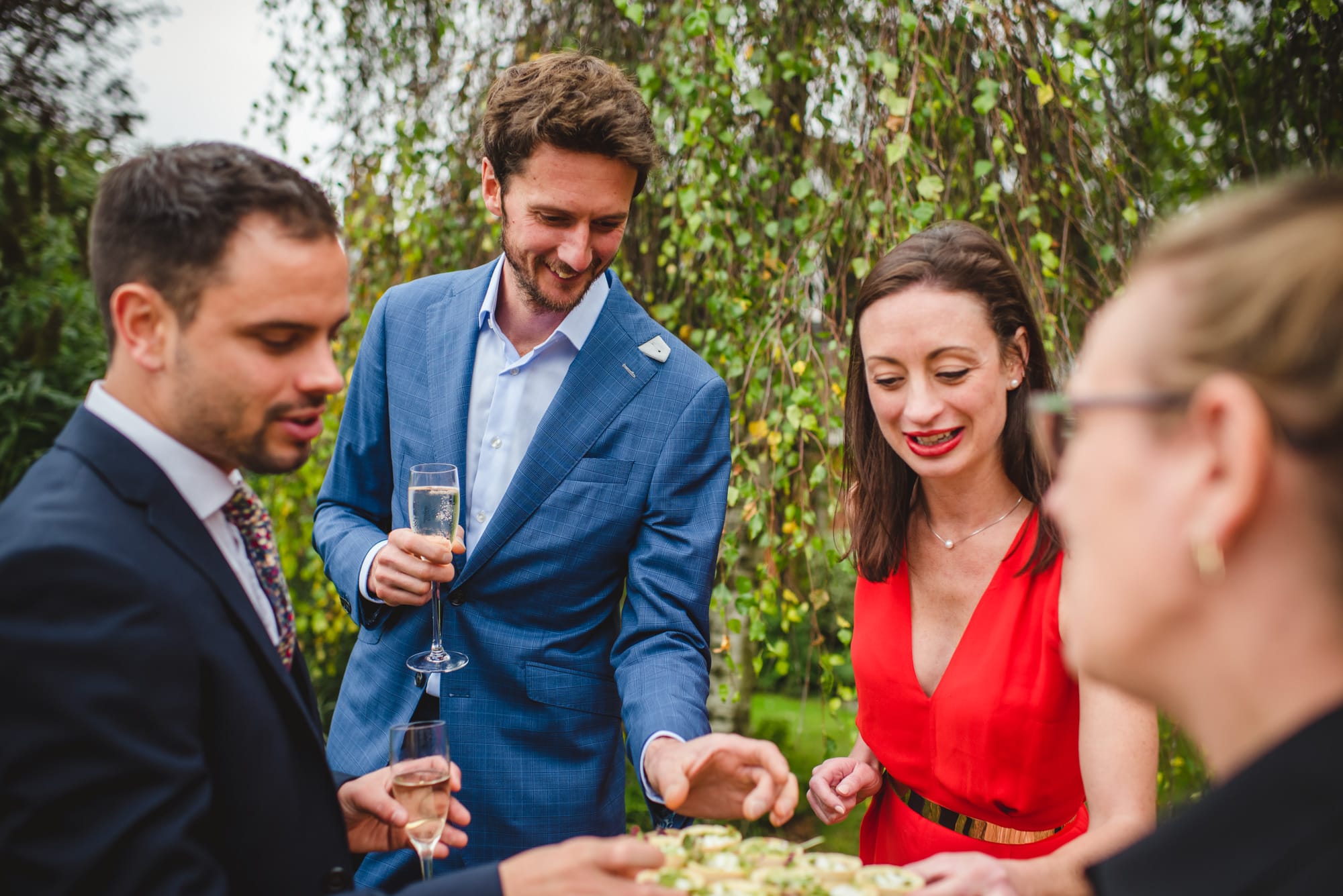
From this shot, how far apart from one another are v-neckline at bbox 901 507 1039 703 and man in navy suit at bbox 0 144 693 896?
1.20m

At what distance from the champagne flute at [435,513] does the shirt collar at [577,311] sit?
49 cm

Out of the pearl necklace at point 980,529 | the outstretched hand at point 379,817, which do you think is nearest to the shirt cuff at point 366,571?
the outstretched hand at point 379,817

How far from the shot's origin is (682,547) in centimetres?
246

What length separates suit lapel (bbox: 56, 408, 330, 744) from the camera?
1399 mm

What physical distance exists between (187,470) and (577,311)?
1.31 meters

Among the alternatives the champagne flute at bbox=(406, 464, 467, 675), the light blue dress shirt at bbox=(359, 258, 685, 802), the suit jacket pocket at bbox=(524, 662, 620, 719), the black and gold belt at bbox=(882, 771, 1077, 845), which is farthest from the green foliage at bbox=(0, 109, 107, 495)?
the black and gold belt at bbox=(882, 771, 1077, 845)

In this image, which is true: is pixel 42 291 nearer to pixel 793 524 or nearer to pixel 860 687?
pixel 793 524

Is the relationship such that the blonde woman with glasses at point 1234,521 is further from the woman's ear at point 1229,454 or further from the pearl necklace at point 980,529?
the pearl necklace at point 980,529

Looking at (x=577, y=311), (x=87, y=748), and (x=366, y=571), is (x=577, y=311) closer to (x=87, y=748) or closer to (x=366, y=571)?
(x=366, y=571)

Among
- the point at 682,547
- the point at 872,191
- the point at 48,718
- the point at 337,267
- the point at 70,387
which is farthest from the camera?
the point at 70,387

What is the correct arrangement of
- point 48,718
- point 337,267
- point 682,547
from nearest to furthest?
point 48,718 < point 337,267 < point 682,547


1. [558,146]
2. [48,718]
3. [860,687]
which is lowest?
[860,687]

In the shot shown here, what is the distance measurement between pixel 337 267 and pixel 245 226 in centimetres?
15

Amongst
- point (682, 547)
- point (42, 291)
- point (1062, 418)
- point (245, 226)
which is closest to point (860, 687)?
point (682, 547)
